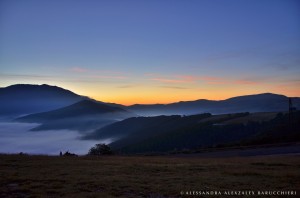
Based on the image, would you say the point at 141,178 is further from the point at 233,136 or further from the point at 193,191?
the point at 233,136

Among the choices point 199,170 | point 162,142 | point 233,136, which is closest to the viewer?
point 199,170

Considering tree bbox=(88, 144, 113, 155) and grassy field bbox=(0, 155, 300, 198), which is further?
tree bbox=(88, 144, 113, 155)

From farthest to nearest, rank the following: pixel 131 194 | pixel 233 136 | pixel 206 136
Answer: pixel 206 136 < pixel 233 136 < pixel 131 194

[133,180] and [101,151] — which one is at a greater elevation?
[133,180]

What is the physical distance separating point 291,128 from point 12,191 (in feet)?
222

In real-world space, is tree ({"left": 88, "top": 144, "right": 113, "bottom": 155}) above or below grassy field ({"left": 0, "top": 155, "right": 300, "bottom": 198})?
below

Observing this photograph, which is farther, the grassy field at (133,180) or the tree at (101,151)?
the tree at (101,151)

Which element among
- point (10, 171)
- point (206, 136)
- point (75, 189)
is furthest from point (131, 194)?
point (206, 136)

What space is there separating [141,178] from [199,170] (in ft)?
16.7

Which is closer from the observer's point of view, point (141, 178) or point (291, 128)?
point (141, 178)

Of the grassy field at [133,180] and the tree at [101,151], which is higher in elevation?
the grassy field at [133,180]

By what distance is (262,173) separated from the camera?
19.2 metres

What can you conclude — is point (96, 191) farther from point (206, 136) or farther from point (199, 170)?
point (206, 136)

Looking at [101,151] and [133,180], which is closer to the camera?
[133,180]
